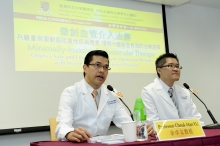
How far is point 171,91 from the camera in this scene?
298cm

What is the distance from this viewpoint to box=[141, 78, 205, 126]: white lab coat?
2770mm

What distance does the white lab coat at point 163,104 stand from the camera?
277 centimetres

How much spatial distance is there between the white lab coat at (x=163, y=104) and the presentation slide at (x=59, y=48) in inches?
33.5

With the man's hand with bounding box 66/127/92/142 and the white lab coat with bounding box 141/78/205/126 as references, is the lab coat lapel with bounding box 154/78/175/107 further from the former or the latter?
the man's hand with bounding box 66/127/92/142

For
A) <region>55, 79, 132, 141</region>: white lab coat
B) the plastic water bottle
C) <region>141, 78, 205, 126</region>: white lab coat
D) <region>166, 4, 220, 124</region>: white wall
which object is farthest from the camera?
<region>166, 4, 220, 124</region>: white wall

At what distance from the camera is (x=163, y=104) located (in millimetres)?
2822

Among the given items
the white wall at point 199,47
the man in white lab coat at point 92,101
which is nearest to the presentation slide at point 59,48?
the white wall at point 199,47

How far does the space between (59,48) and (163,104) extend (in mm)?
1282

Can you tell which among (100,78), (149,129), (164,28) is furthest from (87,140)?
(164,28)

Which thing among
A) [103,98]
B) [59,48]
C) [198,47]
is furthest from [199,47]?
[103,98]

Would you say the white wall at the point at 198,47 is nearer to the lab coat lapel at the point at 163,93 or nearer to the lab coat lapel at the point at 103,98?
the lab coat lapel at the point at 163,93

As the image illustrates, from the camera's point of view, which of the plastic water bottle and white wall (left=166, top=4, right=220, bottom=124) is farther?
white wall (left=166, top=4, right=220, bottom=124)

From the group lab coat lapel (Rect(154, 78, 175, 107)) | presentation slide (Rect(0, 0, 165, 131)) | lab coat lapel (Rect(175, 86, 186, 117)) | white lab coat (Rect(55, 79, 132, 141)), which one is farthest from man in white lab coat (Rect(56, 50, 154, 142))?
presentation slide (Rect(0, 0, 165, 131))

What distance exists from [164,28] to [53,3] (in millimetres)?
1600
